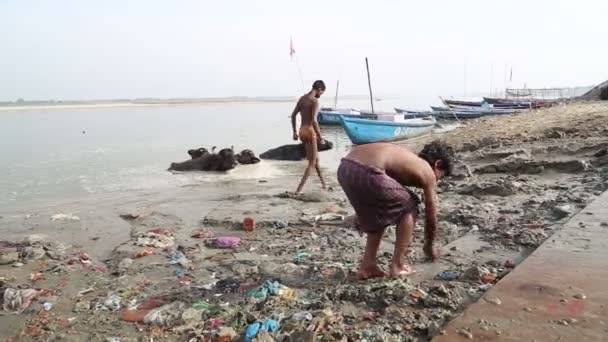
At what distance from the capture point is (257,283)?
3930mm

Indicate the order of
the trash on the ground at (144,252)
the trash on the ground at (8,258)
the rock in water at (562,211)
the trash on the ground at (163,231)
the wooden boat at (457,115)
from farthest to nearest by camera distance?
1. the wooden boat at (457,115)
2. the trash on the ground at (163,231)
3. the rock in water at (562,211)
4. the trash on the ground at (144,252)
5. the trash on the ground at (8,258)

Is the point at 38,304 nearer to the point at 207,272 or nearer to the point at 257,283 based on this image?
the point at 207,272

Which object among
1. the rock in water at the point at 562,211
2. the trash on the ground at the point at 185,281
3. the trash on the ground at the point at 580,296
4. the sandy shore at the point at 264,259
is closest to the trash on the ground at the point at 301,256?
the sandy shore at the point at 264,259

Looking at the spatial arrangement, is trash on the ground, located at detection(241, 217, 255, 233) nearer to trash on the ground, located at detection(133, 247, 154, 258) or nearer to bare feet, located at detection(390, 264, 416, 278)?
→ trash on the ground, located at detection(133, 247, 154, 258)

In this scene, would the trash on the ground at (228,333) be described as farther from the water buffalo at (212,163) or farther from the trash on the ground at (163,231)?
the water buffalo at (212,163)

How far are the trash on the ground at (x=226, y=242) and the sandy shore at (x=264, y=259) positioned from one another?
46mm

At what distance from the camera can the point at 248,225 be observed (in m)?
6.02

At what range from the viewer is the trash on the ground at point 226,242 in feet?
17.3

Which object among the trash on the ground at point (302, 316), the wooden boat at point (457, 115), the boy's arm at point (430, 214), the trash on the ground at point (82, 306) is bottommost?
the wooden boat at point (457, 115)

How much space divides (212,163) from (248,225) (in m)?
6.56

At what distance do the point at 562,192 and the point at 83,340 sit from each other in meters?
5.81

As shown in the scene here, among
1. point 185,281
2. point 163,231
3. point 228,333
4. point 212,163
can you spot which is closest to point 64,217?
point 163,231

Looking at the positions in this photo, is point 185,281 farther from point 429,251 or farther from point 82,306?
point 429,251

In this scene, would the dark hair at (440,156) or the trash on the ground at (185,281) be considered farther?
the trash on the ground at (185,281)
